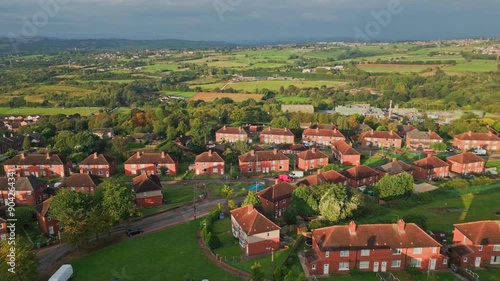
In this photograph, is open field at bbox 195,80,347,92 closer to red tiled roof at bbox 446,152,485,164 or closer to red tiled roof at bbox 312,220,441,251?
red tiled roof at bbox 446,152,485,164

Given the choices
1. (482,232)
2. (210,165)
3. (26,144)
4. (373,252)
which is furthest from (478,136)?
(26,144)

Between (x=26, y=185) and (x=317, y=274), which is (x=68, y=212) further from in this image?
(x=317, y=274)

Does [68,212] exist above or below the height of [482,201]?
above

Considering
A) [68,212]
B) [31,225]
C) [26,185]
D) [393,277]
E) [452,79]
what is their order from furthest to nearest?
[452,79], [26,185], [31,225], [68,212], [393,277]

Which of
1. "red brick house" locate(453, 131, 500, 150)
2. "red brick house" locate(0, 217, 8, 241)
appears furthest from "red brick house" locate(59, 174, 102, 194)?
"red brick house" locate(453, 131, 500, 150)

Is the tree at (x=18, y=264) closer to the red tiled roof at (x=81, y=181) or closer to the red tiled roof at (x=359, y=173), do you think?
the red tiled roof at (x=81, y=181)

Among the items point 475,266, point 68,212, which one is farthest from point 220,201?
point 475,266
